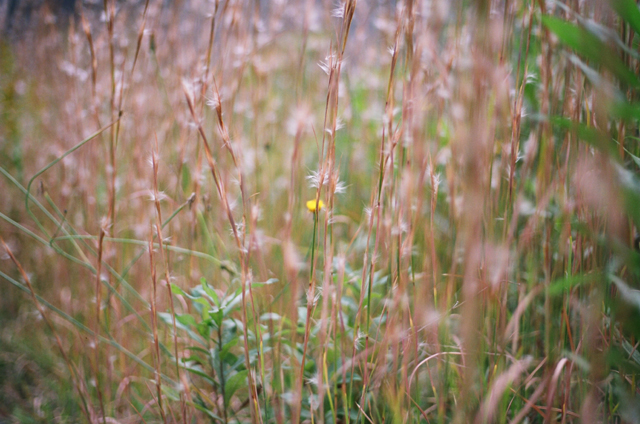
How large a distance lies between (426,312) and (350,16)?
42cm

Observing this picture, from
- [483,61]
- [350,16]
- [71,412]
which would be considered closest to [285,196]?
[71,412]

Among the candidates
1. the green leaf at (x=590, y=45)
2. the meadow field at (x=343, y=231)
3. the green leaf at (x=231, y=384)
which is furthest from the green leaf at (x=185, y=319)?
the green leaf at (x=590, y=45)

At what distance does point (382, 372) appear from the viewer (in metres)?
0.60

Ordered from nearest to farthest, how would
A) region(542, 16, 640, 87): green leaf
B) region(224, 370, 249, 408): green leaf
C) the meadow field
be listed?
1. region(542, 16, 640, 87): green leaf
2. the meadow field
3. region(224, 370, 249, 408): green leaf

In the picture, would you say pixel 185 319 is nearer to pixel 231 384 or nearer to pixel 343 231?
pixel 231 384

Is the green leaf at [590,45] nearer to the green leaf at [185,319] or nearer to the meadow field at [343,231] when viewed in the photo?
the meadow field at [343,231]

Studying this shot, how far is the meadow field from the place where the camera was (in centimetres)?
49

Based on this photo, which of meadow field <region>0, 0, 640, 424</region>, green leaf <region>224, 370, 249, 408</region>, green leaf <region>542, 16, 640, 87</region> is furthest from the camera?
green leaf <region>224, 370, 249, 408</region>

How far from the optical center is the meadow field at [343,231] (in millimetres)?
495

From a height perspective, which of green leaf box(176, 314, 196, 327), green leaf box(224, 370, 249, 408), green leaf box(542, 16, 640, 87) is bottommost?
green leaf box(224, 370, 249, 408)

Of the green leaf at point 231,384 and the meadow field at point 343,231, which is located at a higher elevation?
the meadow field at point 343,231

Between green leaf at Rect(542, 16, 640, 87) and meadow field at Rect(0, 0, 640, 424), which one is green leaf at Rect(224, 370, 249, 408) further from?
green leaf at Rect(542, 16, 640, 87)

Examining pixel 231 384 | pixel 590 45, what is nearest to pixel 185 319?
pixel 231 384

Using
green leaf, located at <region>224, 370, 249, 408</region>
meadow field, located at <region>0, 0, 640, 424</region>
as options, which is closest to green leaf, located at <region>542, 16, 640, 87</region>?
meadow field, located at <region>0, 0, 640, 424</region>
